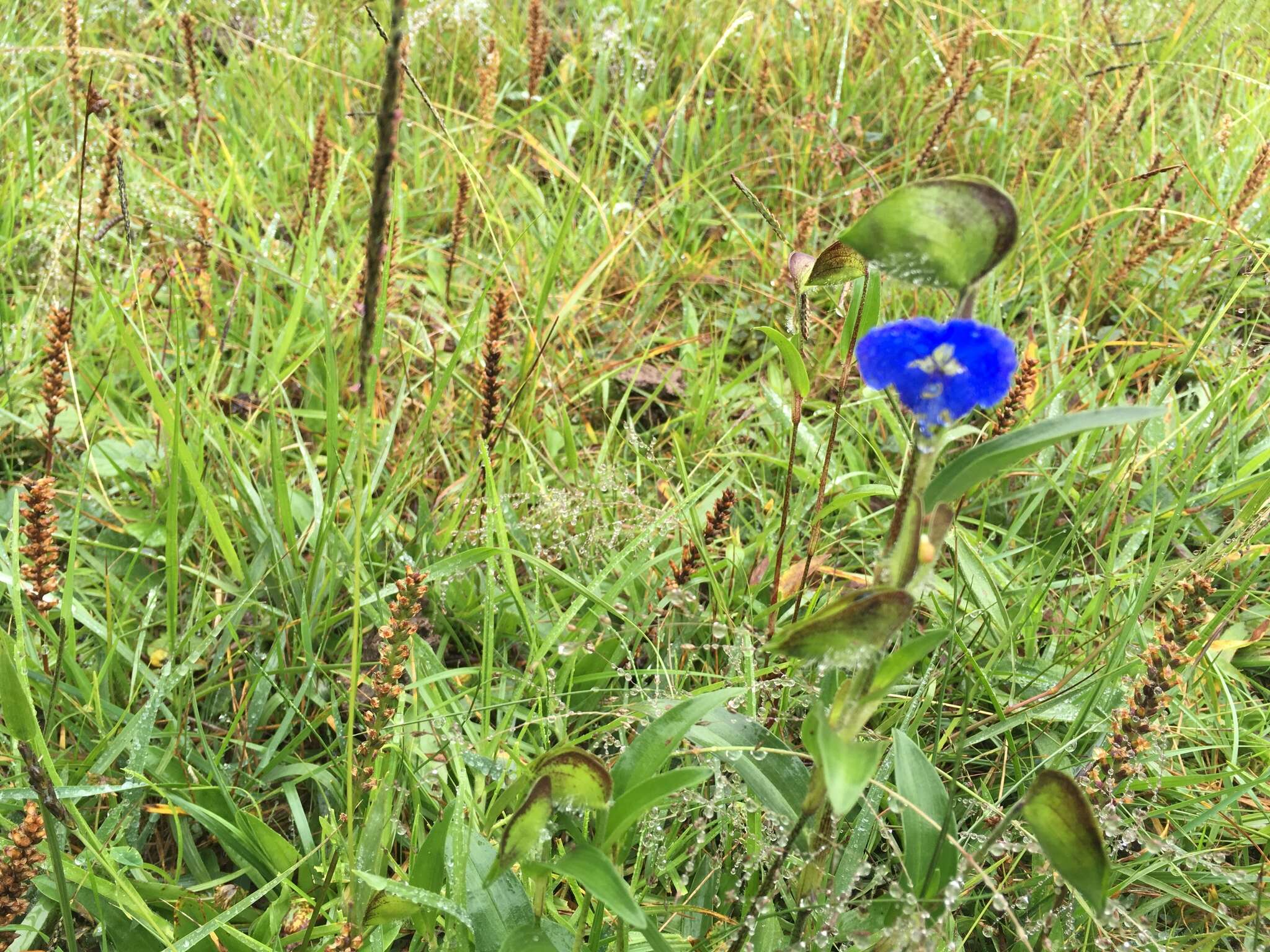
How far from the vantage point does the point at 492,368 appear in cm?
180

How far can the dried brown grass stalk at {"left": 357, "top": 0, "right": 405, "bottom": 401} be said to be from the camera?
2.51ft

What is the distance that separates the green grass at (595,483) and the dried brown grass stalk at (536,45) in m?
0.11

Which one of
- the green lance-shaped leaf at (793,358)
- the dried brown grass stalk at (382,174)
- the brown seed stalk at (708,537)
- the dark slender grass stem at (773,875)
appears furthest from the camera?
the brown seed stalk at (708,537)

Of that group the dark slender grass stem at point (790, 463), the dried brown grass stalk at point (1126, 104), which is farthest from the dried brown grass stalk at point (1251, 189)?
the dark slender grass stem at point (790, 463)

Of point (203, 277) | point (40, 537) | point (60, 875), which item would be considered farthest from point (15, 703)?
point (203, 277)

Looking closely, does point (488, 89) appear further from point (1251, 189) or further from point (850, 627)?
point (850, 627)

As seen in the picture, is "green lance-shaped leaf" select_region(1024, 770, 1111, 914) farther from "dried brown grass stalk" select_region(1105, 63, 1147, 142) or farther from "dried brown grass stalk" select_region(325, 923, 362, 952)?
"dried brown grass stalk" select_region(1105, 63, 1147, 142)

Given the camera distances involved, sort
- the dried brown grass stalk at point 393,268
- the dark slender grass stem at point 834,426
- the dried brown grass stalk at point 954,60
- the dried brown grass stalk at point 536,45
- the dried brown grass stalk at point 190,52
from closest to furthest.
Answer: the dark slender grass stem at point 834,426 < the dried brown grass stalk at point 393,268 < the dried brown grass stalk at point 190,52 < the dried brown grass stalk at point 954,60 < the dried brown grass stalk at point 536,45

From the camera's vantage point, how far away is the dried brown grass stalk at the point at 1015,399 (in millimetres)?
1648

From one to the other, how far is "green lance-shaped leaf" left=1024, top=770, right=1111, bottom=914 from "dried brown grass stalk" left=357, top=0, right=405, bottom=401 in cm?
75

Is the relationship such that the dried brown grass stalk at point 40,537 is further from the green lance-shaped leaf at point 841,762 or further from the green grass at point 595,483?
the green lance-shaped leaf at point 841,762

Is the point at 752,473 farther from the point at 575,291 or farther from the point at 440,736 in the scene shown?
the point at 440,736

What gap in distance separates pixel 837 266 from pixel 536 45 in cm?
217

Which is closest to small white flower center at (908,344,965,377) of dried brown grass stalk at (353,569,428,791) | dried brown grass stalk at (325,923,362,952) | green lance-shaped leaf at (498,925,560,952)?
dried brown grass stalk at (353,569,428,791)
